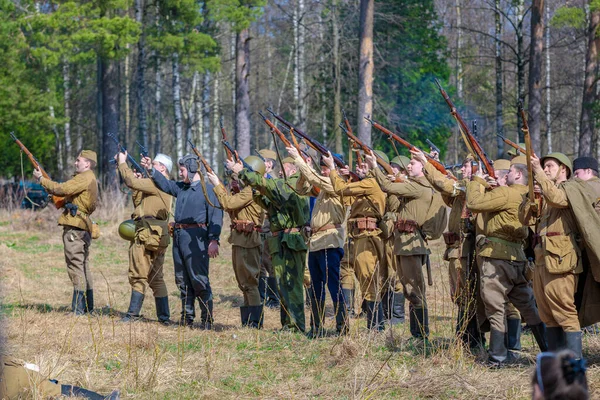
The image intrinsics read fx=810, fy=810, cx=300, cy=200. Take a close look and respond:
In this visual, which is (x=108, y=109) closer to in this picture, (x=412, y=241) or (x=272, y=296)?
(x=272, y=296)

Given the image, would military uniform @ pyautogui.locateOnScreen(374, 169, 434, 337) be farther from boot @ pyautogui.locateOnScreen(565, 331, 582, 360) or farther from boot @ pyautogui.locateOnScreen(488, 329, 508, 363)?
boot @ pyautogui.locateOnScreen(565, 331, 582, 360)

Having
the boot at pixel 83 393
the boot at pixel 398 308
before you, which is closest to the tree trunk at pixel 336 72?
the boot at pixel 398 308

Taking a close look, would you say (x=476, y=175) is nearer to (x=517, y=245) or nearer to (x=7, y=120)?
(x=517, y=245)

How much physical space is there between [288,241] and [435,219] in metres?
1.63

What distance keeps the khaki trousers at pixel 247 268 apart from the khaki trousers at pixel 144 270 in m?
1.00

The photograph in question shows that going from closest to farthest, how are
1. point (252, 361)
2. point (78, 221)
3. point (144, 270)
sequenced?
1. point (252, 361)
2. point (144, 270)
3. point (78, 221)

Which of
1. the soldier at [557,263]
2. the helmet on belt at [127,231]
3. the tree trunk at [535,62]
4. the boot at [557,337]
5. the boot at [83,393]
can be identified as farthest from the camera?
the tree trunk at [535,62]

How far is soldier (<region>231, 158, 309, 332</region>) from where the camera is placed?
335 inches

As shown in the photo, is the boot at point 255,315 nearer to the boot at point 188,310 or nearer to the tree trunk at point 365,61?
the boot at point 188,310

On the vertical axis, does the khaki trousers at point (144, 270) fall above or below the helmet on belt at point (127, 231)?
below

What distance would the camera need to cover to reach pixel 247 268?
8914 mm

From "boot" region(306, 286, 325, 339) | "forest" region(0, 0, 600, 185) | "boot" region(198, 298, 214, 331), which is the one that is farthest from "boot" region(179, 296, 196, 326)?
"forest" region(0, 0, 600, 185)

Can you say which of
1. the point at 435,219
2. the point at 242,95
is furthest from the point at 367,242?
the point at 242,95

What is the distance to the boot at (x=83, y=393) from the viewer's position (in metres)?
5.91
